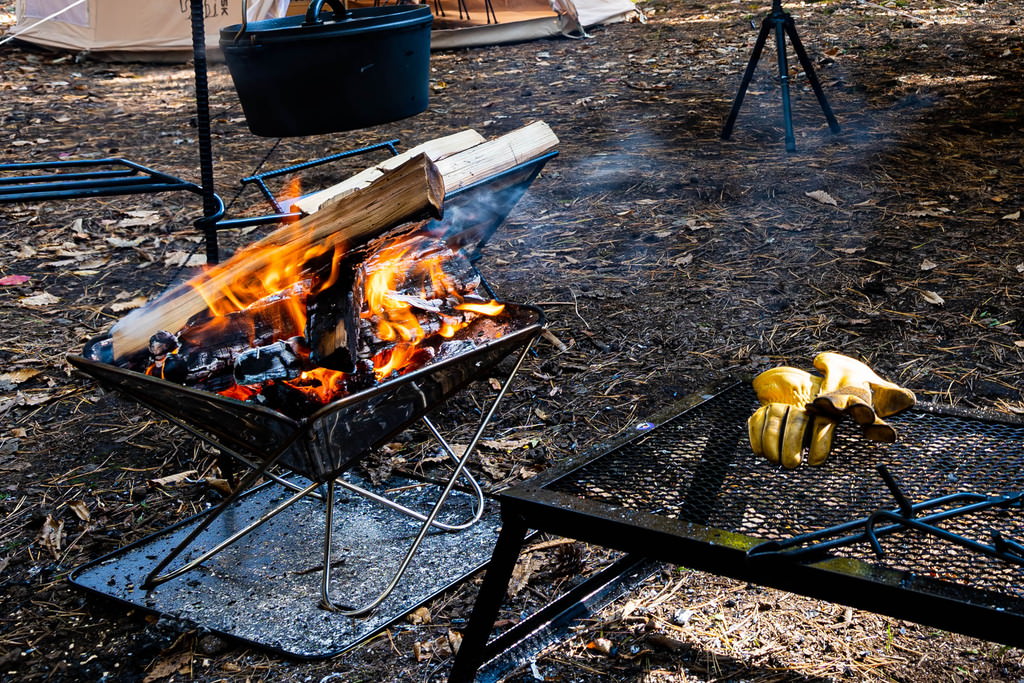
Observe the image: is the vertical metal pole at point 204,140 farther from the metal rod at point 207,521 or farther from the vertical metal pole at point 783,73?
the vertical metal pole at point 783,73

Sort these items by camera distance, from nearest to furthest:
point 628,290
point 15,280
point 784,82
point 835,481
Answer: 1. point 835,481
2. point 628,290
3. point 15,280
4. point 784,82

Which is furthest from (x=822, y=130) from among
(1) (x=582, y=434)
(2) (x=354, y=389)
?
(2) (x=354, y=389)

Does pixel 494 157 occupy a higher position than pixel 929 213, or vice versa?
pixel 494 157

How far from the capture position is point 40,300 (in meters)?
4.33

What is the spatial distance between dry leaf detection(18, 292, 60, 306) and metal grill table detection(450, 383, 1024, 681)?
3359 millimetres

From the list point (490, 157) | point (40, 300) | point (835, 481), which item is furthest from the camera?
point (40, 300)

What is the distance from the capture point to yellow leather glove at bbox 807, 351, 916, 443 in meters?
1.90

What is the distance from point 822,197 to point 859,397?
3363 mm

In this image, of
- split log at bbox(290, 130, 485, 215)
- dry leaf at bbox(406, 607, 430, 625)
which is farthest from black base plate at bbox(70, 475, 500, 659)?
split log at bbox(290, 130, 485, 215)

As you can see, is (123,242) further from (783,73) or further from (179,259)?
(783,73)

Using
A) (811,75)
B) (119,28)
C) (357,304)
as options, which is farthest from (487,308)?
(119,28)

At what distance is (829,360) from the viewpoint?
2.19m

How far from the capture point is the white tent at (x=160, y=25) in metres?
9.74

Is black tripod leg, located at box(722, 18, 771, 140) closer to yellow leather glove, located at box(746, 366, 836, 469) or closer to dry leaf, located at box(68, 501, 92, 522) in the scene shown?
yellow leather glove, located at box(746, 366, 836, 469)
